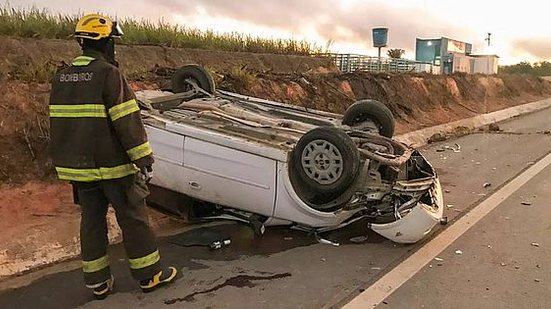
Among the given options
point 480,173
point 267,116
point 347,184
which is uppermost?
point 267,116

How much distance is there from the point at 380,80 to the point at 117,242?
37.6ft

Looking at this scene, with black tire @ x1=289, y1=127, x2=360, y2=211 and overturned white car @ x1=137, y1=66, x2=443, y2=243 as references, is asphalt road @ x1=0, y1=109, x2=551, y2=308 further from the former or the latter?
black tire @ x1=289, y1=127, x2=360, y2=211

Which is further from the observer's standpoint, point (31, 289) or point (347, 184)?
point (347, 184)

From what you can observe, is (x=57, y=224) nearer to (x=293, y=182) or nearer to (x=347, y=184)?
(x=293, y=182)

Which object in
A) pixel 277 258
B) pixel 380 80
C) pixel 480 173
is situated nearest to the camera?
pixel 277 258

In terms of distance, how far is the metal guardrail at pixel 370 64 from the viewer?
770 inches

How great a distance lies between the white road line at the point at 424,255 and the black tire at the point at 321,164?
76cm

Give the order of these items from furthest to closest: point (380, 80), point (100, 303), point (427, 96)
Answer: point (427, 96)
point (380, 80)
point (100, 303)

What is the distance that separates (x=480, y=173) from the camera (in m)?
7.90

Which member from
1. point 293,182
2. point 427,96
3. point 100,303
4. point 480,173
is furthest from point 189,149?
point 427,96

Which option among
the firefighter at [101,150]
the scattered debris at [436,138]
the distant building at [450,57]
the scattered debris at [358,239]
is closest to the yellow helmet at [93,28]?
the firefighter at [101,150]

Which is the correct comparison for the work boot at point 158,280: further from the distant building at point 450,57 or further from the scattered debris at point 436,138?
the distant building at point 450,57

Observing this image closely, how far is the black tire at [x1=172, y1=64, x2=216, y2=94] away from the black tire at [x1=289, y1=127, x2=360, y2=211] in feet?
8.02

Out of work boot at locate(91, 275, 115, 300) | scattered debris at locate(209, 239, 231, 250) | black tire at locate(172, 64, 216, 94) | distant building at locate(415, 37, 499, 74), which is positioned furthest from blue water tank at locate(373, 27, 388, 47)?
work boot at locate(91, 275, 115, 300)
